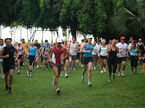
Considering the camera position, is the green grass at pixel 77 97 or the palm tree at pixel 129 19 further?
the palm tree at pixel 129 19

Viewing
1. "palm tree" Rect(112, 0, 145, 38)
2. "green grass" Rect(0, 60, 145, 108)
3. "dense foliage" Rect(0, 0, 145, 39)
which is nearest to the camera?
"green grass" Rect(0, 60, 145, 108)

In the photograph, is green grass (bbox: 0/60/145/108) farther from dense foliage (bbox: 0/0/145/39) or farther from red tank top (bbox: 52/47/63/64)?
dense foliage (bbox: 0/0/145/39)

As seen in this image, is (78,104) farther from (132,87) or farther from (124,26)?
(124,26)

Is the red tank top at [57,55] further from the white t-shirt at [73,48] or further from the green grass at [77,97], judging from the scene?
the white t-shirt at [73,48]

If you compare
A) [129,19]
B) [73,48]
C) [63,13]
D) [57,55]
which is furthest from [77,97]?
[63,13]

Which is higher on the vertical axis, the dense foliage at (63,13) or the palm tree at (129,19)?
the dense foliage at (63,13)

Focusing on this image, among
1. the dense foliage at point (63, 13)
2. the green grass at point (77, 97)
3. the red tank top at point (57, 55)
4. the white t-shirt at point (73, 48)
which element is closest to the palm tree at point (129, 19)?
the green grass at point (77, 97)

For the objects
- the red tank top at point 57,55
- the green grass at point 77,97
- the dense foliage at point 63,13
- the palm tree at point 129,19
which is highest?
the dense foliage at point 63,13

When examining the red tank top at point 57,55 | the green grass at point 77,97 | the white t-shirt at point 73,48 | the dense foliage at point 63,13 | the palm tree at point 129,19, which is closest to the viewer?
the green grass at point 77,97

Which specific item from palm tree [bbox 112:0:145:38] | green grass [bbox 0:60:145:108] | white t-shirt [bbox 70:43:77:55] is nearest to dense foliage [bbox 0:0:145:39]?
white t-shirt [bbox 70:43:77:55]

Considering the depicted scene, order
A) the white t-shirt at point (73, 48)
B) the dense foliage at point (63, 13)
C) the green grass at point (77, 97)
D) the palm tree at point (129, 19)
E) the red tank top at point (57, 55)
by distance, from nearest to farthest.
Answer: the green grass at point (77, 97) → the red tank top at point (57, 55) → the palm tree at point (129, 19) → the white t-shirt at point (73, 48) → the dense foliage at point (63, 13)

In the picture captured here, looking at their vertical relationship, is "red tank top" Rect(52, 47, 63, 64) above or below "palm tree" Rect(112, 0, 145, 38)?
below

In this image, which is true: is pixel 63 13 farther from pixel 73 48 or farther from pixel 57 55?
pixel 57 55

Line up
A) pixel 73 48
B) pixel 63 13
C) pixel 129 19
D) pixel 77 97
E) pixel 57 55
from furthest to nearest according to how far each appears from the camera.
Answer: pixel 63 13, pixel 73 48, pixel 129 19, pixel 57 55, pixel 77 97
